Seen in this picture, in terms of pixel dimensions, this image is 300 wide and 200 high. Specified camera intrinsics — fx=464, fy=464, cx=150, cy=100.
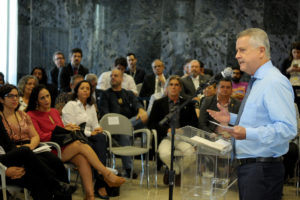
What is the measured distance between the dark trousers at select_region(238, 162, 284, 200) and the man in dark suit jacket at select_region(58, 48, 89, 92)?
5479 millimetres

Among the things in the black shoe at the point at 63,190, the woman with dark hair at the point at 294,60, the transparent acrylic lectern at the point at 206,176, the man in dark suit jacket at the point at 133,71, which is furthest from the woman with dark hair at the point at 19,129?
the woman with dark hair at the point at 294,60

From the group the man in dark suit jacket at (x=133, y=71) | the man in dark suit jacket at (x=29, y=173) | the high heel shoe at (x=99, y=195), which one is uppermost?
the man in dark suit jacket at (x=133, y=71)

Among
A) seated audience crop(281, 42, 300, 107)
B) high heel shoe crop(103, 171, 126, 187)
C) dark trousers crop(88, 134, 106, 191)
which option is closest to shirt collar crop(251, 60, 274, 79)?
high heel shoe crop(103, 171, 126, 187)

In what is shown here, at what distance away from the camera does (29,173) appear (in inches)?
169

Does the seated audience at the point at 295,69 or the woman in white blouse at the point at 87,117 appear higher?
the seated audience at the point at 295,69

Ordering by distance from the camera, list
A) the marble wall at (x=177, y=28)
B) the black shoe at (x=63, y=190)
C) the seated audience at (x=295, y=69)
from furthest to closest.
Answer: the marble wall at (x=177, y=28) → the seated audience at (x=295, y=69) → the black shoe at (x=63, y=190)

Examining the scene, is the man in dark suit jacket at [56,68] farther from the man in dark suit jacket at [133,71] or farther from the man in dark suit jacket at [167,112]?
the man in dark suit jacket at [167,112]

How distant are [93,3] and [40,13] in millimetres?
1622

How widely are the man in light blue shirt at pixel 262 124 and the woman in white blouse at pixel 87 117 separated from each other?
2982 millimetres

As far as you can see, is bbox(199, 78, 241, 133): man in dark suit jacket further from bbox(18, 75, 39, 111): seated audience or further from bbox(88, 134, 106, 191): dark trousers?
bbox(18, 75, 39, 111): seated audience

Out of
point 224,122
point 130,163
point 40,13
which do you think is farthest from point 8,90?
point 40,13

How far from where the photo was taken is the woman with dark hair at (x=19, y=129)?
15.1 feet

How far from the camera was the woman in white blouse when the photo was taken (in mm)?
5469

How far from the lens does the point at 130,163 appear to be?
6.21 m
